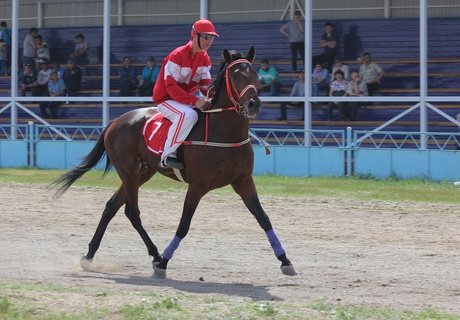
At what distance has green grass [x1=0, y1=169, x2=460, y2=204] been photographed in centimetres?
1939

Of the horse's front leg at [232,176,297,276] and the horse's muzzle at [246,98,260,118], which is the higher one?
the horse's muzzle at [246,98,260,118]

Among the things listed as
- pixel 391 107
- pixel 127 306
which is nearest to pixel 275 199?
pixel 391 107

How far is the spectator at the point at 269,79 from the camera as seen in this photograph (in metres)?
27.0

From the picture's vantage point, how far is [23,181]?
76.1 ft

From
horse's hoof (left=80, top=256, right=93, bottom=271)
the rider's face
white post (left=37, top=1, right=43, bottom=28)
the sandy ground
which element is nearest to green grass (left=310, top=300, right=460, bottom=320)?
the sandy ground

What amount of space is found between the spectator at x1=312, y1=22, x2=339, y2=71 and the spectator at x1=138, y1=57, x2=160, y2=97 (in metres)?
4.55

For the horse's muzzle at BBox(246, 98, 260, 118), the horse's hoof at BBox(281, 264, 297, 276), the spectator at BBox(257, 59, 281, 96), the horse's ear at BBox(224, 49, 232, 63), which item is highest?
the spectator at BBox(257, 59, 281, 96)

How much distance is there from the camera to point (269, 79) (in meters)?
27.0

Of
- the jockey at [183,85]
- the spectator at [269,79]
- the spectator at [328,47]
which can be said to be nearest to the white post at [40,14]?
the spectator at [269,79]

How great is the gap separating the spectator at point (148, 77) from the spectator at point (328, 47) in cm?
455

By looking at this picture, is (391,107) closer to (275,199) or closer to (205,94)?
(275,199)

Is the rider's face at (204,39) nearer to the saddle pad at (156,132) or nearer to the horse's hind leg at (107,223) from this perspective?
the saddle pad at (156,132)

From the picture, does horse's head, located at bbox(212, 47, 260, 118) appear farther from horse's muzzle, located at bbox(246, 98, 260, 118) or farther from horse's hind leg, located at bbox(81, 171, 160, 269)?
horse's hind leg, located at bbox(81, 171, 160, 269)

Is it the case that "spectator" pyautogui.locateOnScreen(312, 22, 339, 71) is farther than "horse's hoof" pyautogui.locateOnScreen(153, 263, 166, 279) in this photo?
Yes
